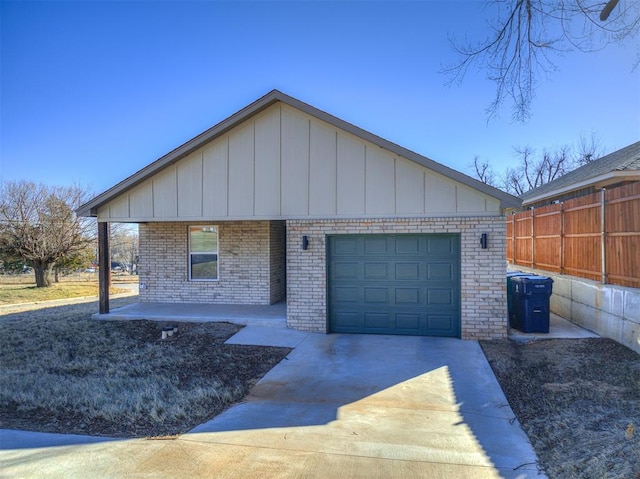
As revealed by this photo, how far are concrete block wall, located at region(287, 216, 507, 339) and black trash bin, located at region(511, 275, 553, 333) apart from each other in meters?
0.74

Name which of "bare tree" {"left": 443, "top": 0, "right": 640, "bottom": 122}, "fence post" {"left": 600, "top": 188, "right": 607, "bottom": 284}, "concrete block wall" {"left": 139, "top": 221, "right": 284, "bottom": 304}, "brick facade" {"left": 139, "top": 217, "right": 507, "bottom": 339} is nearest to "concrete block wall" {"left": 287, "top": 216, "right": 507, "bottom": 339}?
"brick facade" {"left": 139, "top": 217, "right": 507, "bottom": 339}

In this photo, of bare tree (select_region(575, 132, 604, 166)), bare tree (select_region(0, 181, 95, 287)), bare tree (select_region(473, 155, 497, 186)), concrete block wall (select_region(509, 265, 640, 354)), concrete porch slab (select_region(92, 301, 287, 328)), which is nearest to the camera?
concrete block wall (select_region(509, 265, 640, 354))

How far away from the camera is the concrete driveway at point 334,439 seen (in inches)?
147

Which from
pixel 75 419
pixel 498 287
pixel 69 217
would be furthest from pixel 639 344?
pixel 69 217

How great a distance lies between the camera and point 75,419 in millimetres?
4938

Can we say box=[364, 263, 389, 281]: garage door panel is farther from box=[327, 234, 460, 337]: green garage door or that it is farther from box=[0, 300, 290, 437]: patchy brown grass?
box=[0, 300, 290, 437]: patchy brown grass

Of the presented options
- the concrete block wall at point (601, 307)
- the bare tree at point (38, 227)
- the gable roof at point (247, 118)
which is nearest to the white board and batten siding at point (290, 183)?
the gable roof at point (247, 118)

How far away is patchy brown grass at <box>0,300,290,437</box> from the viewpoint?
4906 mm

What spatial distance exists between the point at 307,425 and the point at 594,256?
772 centimetres

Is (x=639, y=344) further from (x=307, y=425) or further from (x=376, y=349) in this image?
(x=307, y=425)

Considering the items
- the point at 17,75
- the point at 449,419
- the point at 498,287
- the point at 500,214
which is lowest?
the point at 449,419

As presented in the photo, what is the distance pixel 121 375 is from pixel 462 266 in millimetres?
6594

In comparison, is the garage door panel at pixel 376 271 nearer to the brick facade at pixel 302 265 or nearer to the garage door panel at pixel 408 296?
the garage door panel at pixel 408 296

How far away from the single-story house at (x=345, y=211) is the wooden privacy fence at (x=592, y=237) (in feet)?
6.63
